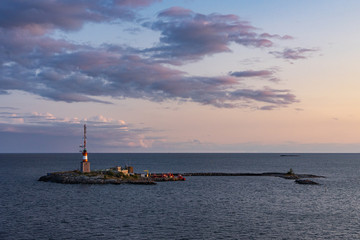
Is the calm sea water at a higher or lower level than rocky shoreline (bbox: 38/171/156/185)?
lower

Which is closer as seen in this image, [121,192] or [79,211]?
[79,211]

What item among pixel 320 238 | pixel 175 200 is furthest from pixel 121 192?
pixel 320 238

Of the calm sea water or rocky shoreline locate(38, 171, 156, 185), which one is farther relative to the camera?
rocky shoreline locate(38, 171, 156, 185)

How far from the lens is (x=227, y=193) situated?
81.6 metres

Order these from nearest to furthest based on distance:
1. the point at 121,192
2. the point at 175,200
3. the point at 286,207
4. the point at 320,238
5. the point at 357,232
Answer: the point at 320,238, the point at 357,232, the point at 286,207, the point at 175,200, the point at 121,192

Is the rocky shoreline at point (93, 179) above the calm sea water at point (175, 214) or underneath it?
above

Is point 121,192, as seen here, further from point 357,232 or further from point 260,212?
point 357,232

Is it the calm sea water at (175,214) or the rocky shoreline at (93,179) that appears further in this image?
the rocky shoreline at (93,179)

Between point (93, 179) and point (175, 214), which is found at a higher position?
point (93, 179)

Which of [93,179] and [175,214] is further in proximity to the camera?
[93,179]

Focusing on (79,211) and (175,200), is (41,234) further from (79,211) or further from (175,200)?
(175,200)

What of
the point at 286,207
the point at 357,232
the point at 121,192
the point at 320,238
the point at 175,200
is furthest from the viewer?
the point at 121,192

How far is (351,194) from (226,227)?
47.7 metres

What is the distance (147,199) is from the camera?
231 ft
